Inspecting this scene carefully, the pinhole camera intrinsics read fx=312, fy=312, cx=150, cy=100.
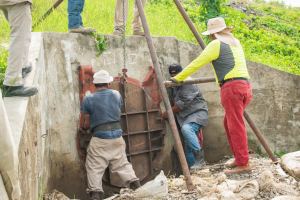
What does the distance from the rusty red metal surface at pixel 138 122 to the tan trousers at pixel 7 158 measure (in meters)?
3.70

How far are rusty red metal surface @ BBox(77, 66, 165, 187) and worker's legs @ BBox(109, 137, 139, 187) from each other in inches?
17.5

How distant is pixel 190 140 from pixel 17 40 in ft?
11.7

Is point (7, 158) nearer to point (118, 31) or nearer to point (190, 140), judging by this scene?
point (190, 140)

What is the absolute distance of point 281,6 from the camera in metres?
19.5

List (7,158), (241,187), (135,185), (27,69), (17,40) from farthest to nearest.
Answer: (135,185) → (241,187) → (27,69) → (17,40) → (7,158)

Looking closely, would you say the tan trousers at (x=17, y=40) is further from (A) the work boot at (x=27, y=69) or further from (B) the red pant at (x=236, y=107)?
(B) the red pant at (x=236, y=107)

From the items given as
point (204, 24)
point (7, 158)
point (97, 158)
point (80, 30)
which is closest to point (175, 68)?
point (80, 30)

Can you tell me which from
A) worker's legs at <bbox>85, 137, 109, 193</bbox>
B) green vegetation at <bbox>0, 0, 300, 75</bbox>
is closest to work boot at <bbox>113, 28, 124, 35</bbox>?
green vegetation at <bbox>0, 0, 300, 75</bbox>

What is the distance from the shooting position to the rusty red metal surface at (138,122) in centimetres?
547

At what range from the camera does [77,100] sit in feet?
18.0

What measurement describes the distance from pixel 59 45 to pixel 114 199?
2796 millimetres

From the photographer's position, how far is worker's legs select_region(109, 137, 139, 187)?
5.01 m


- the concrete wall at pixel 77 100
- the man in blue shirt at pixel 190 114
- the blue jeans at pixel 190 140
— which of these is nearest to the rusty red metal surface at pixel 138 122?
the concrete wall at pixel 77 100

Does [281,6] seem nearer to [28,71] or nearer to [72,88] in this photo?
[72,88]
